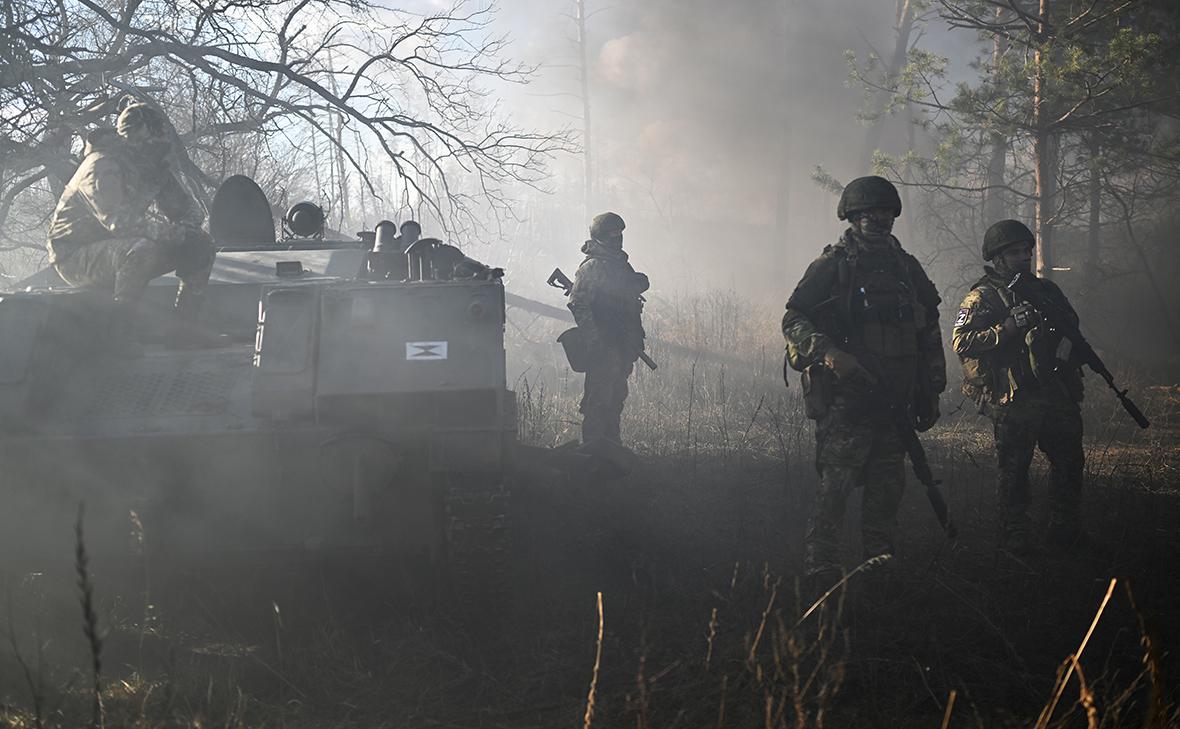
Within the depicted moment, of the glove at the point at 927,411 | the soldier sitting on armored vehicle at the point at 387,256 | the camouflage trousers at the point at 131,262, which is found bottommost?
the glove at the point at 927,411

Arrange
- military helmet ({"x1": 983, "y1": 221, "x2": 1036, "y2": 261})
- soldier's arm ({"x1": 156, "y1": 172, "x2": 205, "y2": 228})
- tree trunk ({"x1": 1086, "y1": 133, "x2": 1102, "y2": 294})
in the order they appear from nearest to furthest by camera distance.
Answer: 1. soldier's arm ({"x1": 156, "y1": 172, "x2": 205, "y2": 228})
2. military helmet ({"x1": 983, "y1": 221, "x2": 1036, "y2": 261})
3. tree trunk ({"x1": 1086, "y1": 133, "x2": 1102, "y2": 294})

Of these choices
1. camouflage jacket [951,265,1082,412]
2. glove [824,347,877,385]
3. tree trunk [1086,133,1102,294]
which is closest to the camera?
glove [824,347,877,385]

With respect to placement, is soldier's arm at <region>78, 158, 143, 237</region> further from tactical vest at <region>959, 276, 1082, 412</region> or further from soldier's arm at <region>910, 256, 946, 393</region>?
tactical vest at <region>959, 276, 1082, 412</region>

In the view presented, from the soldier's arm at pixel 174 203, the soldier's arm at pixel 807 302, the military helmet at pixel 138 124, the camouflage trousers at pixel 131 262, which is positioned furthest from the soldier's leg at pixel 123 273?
the soldier's arm at pixel 807 302

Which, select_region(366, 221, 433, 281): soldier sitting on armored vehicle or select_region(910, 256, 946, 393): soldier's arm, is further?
select_region(366, 221, 433, 281): soldier sitting on armored vehicle

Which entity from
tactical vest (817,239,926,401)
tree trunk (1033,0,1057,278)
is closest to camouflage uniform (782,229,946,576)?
tactical vest (817,239,926,401)

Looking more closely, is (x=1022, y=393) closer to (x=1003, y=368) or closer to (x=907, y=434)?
(x=1003, y=368)

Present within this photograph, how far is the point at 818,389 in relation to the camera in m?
5.08

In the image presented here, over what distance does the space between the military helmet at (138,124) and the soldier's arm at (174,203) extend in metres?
0.26

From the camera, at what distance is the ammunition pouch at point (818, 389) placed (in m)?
5.04

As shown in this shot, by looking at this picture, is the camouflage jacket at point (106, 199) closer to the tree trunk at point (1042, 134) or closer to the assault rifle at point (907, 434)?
the assault rifle at point (907, 434)

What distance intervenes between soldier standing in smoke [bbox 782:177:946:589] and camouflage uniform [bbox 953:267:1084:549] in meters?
1.23

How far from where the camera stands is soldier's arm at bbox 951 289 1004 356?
6145 mm

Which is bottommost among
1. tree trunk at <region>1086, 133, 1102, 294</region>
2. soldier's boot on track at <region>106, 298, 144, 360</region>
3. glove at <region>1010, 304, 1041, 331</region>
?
soldier's boot on track at <region>106, 298, 144, 360</region>
